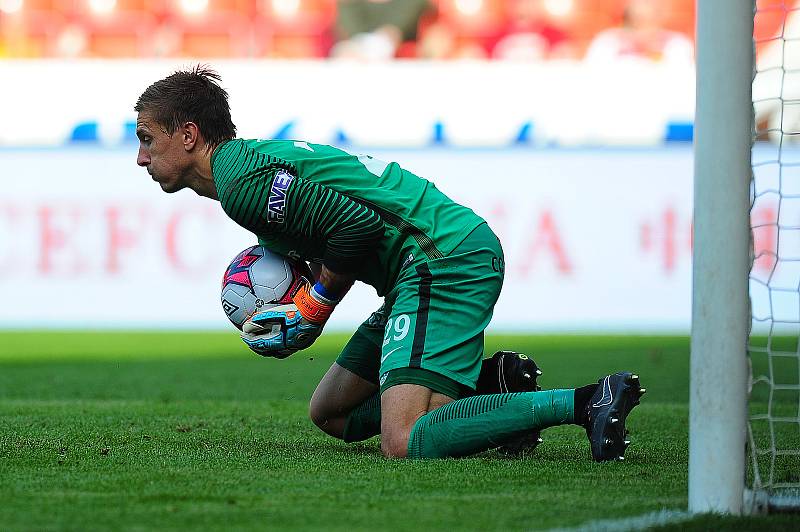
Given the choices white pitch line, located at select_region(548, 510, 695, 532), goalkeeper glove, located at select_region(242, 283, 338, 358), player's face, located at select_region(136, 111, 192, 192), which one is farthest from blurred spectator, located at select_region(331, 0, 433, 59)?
white pitch line, located at select_region(548, 510, 695, 532)

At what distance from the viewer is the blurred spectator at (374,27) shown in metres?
17.9

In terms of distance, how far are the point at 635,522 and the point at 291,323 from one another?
169cm

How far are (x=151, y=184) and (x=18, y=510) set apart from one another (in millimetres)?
11252

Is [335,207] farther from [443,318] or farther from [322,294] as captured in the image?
[443,318]

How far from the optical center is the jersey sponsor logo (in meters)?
4.30

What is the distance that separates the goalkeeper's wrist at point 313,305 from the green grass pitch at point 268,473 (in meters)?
0.52

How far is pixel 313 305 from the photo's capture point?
177 inches

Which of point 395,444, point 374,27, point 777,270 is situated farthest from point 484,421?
point 374,27

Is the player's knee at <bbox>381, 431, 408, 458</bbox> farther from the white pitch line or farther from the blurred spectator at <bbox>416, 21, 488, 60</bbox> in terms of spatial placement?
the blurred spectator at <bbox>416, 21, 488, 60</bbox>

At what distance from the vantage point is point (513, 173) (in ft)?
48.0

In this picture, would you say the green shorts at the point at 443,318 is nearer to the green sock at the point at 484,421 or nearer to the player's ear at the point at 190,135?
the green sock at the point at 484,421

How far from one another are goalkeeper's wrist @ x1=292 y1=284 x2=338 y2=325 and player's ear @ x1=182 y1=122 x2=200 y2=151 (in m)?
0.67

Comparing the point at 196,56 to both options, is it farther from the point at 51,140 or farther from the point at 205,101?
the point at 205,101

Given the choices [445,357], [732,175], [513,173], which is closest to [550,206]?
[513,173]
